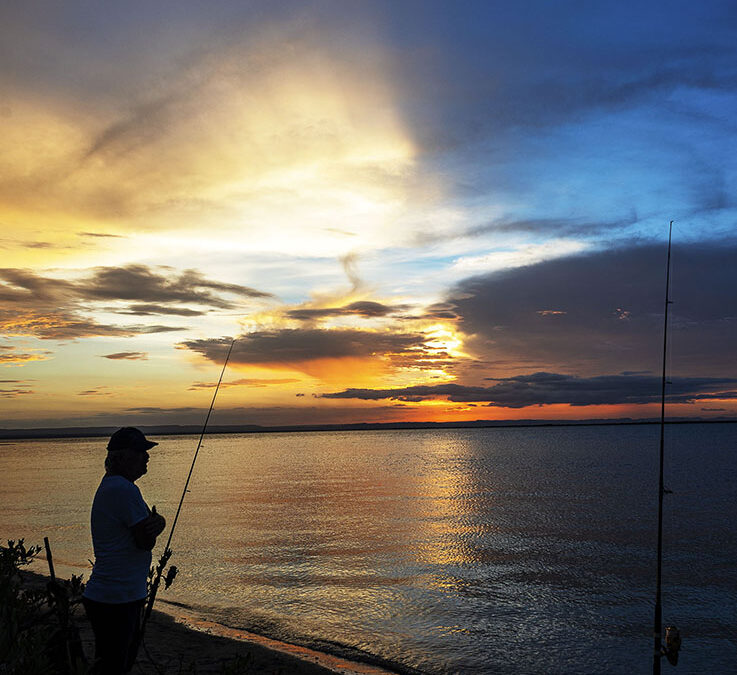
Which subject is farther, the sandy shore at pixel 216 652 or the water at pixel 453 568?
the water at pixel 453 568

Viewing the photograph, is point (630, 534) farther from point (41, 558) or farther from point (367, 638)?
point (41, 558)

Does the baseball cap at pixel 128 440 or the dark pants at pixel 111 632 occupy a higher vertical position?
the baseball cap at pixel 128 440

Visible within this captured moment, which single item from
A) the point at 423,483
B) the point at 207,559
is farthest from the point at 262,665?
the point at 423,483

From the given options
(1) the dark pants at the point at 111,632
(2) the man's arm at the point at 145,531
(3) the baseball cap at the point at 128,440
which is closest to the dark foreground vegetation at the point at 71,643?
(1) the dark pants at the point at 111,632

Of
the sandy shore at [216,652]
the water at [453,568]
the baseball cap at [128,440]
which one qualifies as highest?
the baseball cap at [128,440]

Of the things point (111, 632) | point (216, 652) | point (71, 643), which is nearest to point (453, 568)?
→ point (216, 652)

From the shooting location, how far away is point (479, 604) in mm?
13148

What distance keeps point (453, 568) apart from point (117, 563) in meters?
13.6

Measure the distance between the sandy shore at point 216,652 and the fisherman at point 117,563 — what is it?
9.82ft

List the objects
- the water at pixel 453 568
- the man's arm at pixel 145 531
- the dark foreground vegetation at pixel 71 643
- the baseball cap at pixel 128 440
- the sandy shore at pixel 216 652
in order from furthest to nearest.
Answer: the water at pixel 453 568
the sandy shore at pixel 216 652
the baseball cap at pixel 128 440
the man's arm at pixel 145 531
the dark foreground vegetation at pixel 71 643

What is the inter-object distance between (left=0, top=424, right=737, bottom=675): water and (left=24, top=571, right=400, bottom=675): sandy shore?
2.40ft

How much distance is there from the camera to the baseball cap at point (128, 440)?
4891 mm

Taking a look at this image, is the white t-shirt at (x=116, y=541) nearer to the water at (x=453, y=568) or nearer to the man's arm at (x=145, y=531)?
the man's arm at (x=145, y=531)

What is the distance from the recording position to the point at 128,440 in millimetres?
4922
